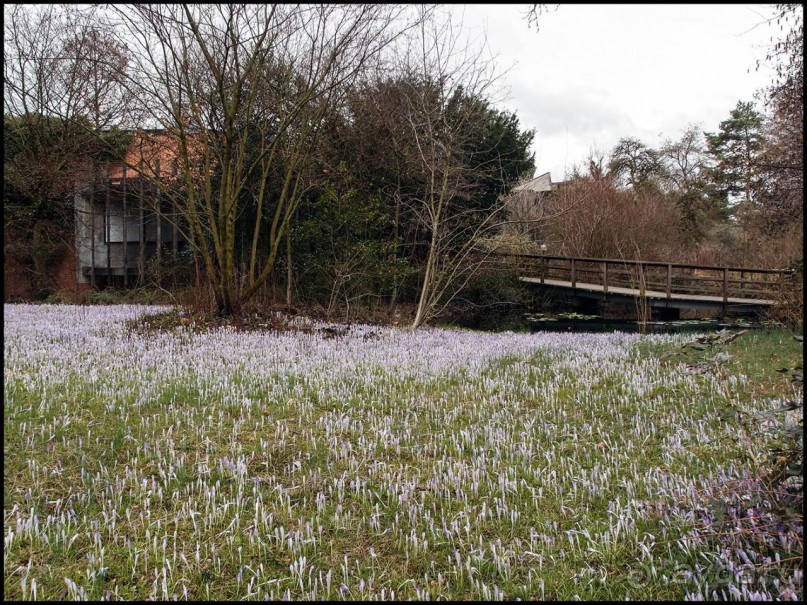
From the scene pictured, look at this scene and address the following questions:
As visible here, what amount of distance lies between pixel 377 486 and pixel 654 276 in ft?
86.7

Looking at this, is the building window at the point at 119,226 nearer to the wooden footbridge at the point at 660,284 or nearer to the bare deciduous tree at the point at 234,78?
the bare deciduous tree at the point at 234,78

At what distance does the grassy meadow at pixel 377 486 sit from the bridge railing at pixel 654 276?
55.7 feet

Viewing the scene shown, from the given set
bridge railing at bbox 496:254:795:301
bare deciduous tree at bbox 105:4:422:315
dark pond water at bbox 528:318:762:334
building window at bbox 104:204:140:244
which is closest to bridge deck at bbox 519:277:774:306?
bridge railing at bbox 496:254:795:301

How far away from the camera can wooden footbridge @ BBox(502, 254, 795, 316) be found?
73.0 ft

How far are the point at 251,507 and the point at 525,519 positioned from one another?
1.76 meters

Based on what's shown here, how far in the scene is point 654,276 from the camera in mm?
26828

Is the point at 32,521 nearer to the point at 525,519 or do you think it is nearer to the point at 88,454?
the point at 88,454

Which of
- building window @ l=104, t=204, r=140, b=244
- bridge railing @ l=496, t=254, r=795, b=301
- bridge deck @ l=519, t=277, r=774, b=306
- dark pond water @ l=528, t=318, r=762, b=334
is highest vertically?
building window @ l=104, t=204, r=140, b=244

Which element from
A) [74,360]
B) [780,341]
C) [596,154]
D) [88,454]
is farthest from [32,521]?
[596,154]


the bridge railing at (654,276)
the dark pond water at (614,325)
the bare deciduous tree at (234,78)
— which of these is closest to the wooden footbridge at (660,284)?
the bridge railing at (654,276)

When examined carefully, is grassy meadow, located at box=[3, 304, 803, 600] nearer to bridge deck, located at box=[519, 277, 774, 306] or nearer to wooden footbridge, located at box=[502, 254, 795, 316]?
wooden footbridge, located at box=[502, 254, 795, 316]

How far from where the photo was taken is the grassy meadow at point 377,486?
2.68 metres

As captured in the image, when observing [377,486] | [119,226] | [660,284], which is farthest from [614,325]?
[119,226]

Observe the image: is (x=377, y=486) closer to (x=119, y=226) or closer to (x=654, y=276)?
(x=654, y=276)
